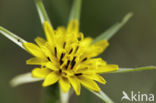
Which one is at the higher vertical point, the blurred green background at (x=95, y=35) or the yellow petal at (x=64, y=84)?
the blurred green background at (x=95, y=35)

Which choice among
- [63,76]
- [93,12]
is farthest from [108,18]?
[63,76]

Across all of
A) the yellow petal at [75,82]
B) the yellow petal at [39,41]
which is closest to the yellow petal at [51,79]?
the yellow petal at [75,82]

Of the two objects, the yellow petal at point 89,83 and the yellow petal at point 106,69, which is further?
the yellow petal at point 106,69

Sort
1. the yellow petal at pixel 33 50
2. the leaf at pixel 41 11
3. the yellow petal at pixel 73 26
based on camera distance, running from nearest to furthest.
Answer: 1. the yellow petal at pixel 33 50
2. the leaf at pixel 41 11
3. the yellow petal at pixel 73 26

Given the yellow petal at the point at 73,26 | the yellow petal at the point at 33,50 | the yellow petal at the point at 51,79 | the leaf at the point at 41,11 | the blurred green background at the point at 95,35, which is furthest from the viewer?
the blurred green background at the point at 95,35

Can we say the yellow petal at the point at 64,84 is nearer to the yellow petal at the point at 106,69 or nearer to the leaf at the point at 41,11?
the yellow petal at the point at 106,69

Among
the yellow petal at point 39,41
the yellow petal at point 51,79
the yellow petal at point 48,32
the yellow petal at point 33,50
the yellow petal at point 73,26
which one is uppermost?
the yellow petal at point 73,26
